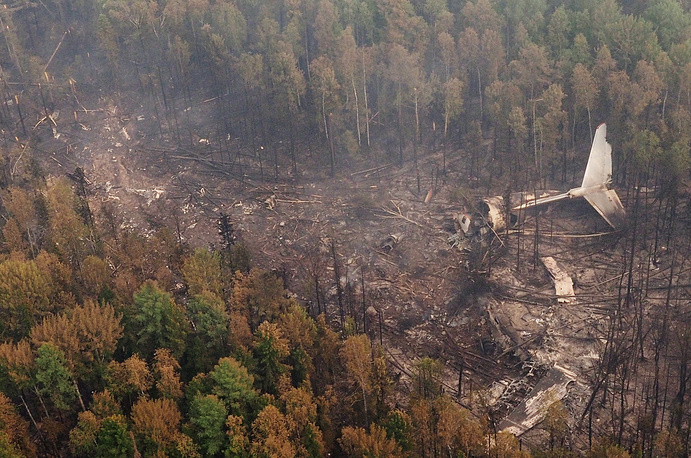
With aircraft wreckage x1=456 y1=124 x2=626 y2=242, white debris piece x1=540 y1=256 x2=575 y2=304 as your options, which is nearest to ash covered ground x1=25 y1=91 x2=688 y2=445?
white debris piece x1=540 y1=256 x2=575 y2=304

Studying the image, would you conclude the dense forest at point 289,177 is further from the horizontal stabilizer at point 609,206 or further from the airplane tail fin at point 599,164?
the airplane tail fin at point 599,164

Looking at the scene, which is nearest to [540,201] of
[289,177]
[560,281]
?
[560,281]

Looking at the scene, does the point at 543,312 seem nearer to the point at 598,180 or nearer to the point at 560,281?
the point at 560,281

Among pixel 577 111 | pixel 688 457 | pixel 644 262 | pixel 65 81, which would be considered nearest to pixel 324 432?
pixel 688 457

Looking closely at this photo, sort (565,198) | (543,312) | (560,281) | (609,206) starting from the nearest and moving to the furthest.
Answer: (543,312) < (560,281) < (609,206) < (565,198)

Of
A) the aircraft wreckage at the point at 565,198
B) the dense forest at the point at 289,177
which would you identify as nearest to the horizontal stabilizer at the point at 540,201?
the aircraft wreckage at the point at 565,198

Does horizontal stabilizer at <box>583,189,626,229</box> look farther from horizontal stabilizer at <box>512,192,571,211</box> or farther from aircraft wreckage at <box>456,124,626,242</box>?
horizontal stabilizer at <box>512,192,571,211</box>
